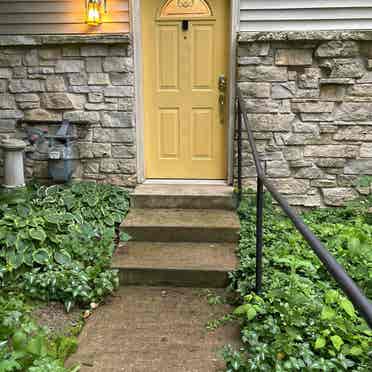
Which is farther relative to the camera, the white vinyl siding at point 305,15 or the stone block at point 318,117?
the stone block at point 318,117

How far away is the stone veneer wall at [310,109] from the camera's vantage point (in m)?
3.19

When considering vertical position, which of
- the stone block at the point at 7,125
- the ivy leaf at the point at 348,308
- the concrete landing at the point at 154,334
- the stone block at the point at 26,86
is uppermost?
the stone block at the point at 26,86

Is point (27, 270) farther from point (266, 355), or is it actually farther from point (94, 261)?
point (266, 355)

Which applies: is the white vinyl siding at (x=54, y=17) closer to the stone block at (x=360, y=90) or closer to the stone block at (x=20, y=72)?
the stone block at (x=20, y=72)

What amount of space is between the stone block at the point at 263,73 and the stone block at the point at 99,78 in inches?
44.2

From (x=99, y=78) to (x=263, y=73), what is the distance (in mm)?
1381

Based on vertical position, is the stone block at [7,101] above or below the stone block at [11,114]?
above

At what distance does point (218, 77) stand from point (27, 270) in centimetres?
218

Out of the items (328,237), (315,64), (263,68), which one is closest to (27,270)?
(328,237)

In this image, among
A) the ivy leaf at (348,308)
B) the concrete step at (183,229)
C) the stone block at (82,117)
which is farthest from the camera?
the stone block at (82,117)

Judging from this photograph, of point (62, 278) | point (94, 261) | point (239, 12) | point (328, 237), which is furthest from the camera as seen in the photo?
point (239, 12)

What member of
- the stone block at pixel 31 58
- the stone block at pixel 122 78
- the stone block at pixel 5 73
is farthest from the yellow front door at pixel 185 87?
→ the stone block at pixel 5 73

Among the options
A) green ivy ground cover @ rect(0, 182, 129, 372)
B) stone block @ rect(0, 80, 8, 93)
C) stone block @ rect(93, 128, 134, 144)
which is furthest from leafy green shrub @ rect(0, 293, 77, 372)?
stone block @ rect(0, 80, 8, 93)

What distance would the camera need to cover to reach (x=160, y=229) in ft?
9.68
